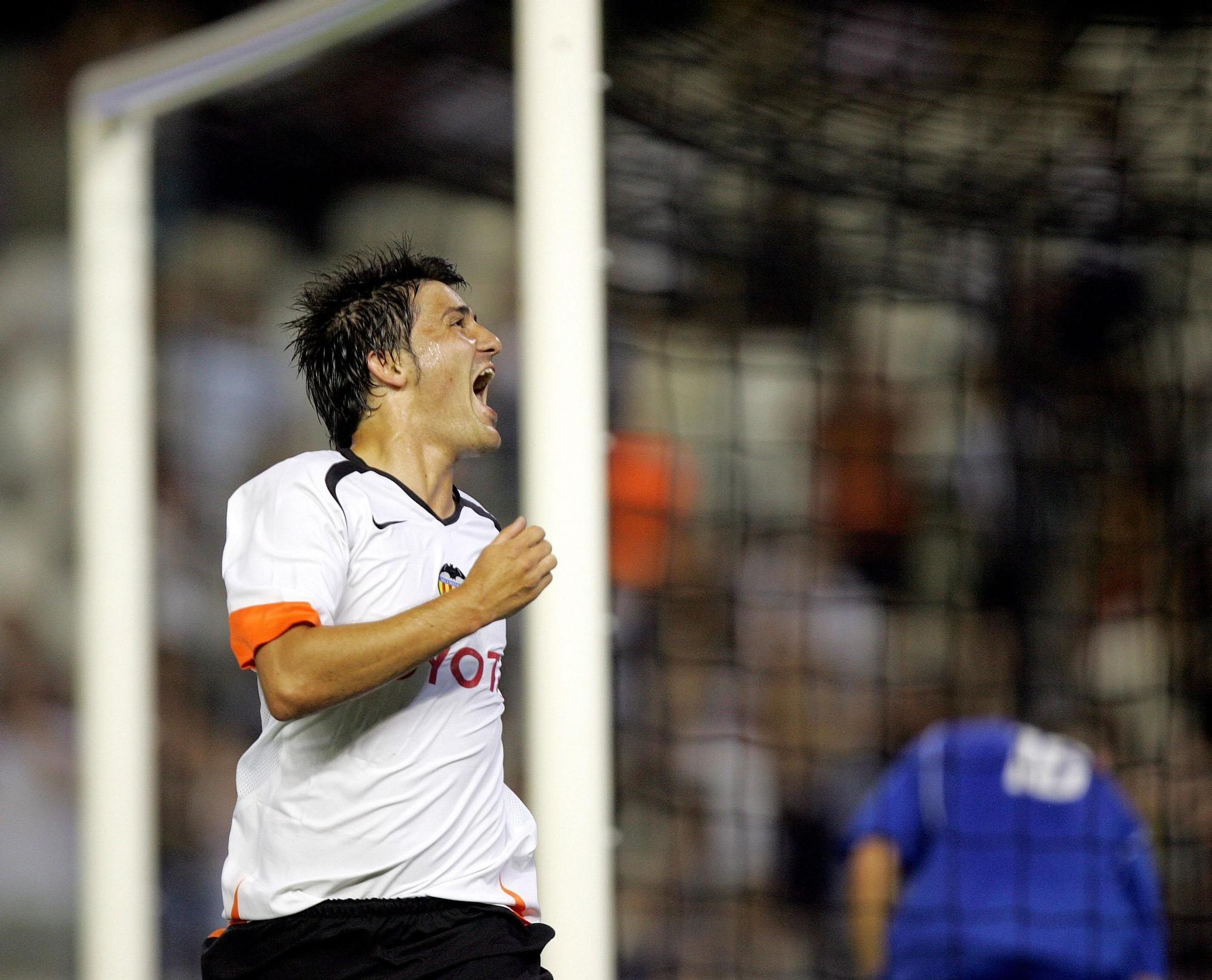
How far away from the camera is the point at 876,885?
9.70ft

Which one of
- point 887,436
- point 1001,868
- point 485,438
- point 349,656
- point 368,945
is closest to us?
point 349,656

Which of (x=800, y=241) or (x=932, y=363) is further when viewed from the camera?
(x=932, y=363)

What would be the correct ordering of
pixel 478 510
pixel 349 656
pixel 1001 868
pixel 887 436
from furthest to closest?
pixel 887 436, pixel 1001 868, pixel 478 510, pixel 349 656

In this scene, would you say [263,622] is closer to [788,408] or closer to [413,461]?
[413,461]

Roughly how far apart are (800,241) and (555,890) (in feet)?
6.65

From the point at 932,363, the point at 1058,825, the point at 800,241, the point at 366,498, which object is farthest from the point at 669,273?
the point at 366,498

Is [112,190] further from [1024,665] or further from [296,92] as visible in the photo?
[1024,665]

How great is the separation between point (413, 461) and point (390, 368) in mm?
120

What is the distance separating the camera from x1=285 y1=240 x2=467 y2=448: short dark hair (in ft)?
5.72

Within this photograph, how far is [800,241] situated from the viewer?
3.66 meters

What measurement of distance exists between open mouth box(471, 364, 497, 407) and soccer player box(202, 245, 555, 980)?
0.01 metres

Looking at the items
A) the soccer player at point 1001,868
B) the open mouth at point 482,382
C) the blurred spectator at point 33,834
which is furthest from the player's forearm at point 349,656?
the blurred spectator at point 33,834

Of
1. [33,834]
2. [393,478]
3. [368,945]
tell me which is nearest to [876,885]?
[368,945]

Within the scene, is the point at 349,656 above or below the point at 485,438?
below
